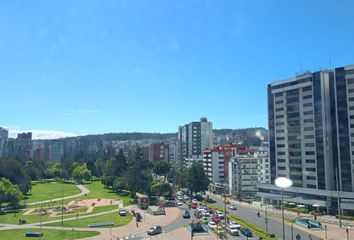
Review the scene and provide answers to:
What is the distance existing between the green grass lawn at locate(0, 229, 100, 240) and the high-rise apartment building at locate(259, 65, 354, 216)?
1678 inches

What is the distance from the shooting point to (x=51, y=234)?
52.9m

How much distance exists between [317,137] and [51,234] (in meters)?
51.1

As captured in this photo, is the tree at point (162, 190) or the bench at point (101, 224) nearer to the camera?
the bench at point (101, 224)

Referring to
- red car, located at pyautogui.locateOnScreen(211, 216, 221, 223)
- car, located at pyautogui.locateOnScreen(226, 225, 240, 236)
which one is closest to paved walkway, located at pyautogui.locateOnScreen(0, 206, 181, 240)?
red car, located at pyautogui.locateOnScreen(211, 216, 221, 223)

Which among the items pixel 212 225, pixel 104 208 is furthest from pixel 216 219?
pixel 104 208

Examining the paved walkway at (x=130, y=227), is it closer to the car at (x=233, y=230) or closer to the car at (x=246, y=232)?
the car at (x=233, y=230)

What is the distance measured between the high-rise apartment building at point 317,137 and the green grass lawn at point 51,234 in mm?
42632

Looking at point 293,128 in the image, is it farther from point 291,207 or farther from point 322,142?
point 291,207

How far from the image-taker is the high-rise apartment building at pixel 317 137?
224 ft

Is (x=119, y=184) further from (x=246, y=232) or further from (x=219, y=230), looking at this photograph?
(x=246, y=232)

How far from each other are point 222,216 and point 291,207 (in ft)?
62.3

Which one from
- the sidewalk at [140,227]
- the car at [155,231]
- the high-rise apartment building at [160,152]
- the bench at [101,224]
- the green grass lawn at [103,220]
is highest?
the high-rise apartment building at [160,152]

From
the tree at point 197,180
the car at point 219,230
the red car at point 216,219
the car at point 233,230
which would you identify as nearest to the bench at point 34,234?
the car at point 219,230

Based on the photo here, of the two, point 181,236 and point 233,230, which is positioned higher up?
point 233,230
